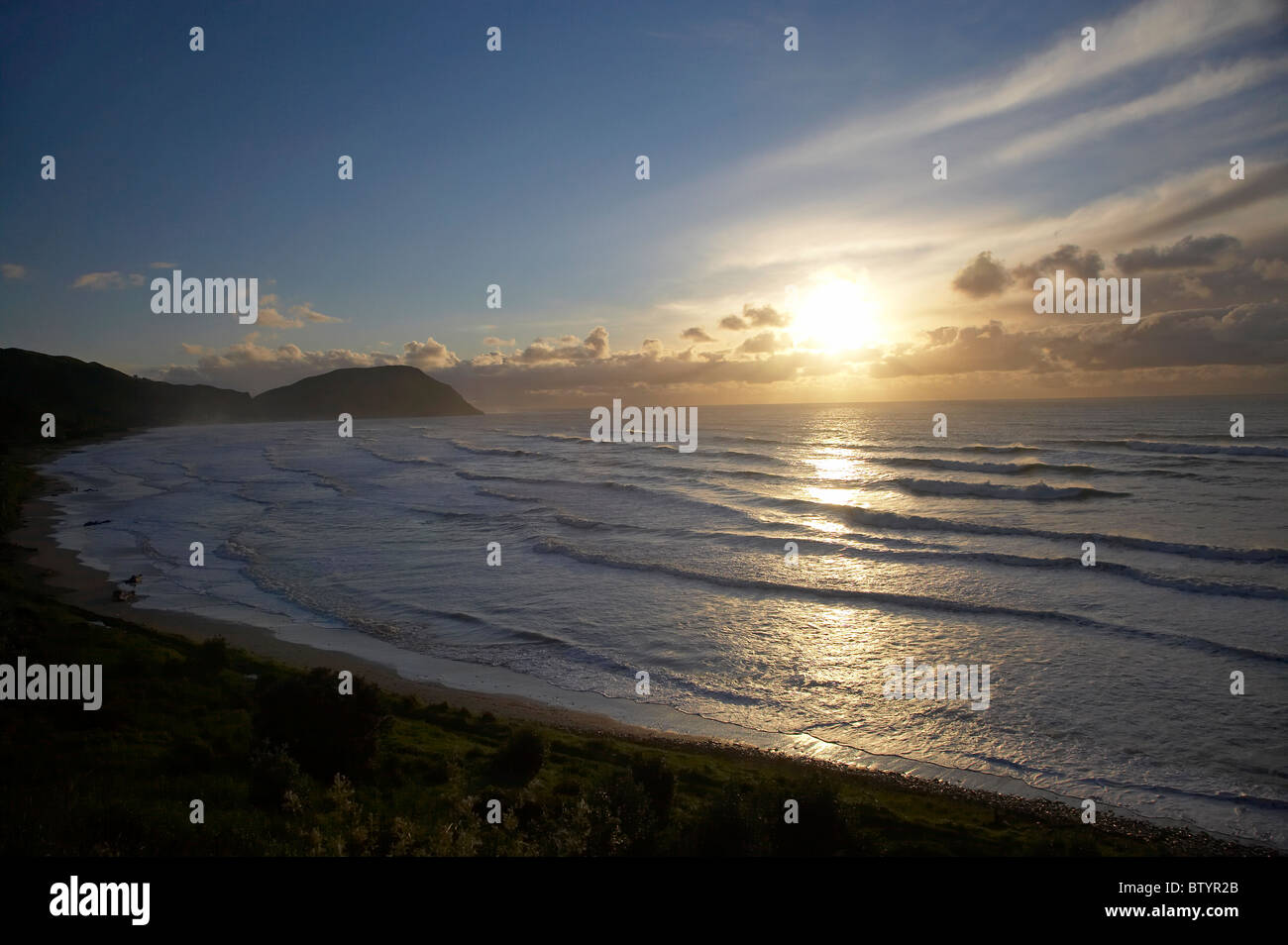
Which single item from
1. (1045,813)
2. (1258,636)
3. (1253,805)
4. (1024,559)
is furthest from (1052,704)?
(1024,559)

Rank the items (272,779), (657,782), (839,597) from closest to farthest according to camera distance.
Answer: (272,779) → (657,782) → (839,597)

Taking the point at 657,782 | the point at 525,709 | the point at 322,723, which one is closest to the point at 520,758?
the point at 657,782

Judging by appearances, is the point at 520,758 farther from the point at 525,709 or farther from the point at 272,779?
the point at 525,709

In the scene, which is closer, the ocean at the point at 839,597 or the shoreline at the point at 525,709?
the shoreline at the point at 525,709

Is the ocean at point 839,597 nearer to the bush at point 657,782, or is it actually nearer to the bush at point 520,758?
the bush at point 520,758

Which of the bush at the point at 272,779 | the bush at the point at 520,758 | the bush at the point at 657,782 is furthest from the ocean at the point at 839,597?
the bush at the point at 272,779
